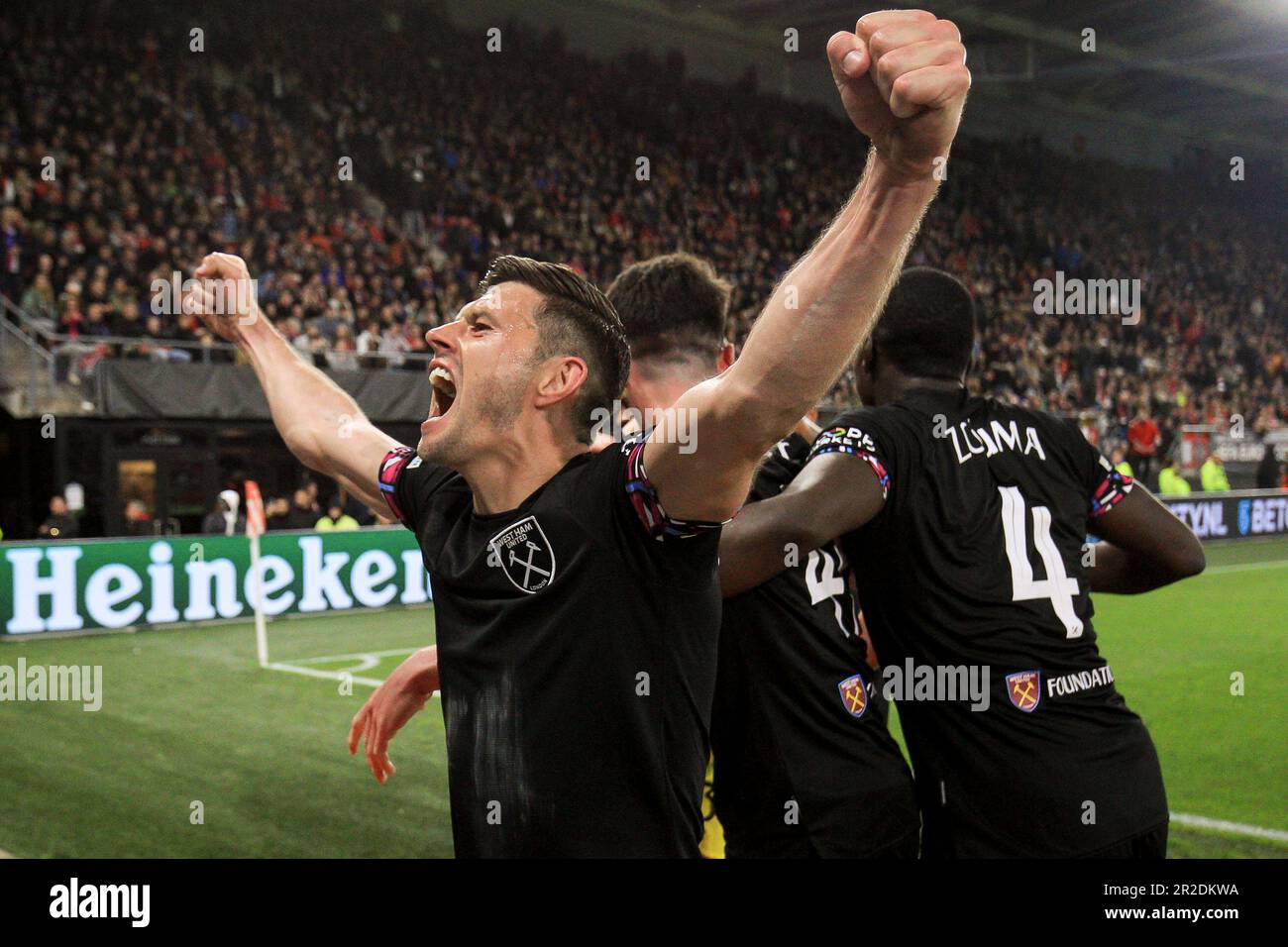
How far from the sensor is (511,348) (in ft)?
7.87

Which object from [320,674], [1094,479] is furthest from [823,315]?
[320,674]

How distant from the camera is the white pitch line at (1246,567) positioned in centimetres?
1781

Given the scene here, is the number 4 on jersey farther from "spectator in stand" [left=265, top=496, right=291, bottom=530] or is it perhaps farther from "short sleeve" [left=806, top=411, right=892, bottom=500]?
"spectator in stand" [left=265, top=496, right=291, bottom=530]

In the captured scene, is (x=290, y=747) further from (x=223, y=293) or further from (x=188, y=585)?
(x=223, y=293)

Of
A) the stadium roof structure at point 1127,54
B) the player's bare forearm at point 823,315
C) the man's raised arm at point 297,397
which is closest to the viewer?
the player's bare forearm at point 823,315

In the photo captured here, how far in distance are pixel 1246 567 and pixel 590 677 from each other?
1862 centimetres

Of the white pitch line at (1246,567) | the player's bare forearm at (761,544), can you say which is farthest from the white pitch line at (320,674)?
the white pitch line at (1246,567)

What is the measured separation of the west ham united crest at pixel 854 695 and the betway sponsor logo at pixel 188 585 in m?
8.28

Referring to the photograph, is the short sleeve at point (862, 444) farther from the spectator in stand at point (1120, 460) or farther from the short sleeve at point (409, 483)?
the spectator in stand at point (1120, 460)

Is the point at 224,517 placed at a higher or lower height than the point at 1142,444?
lower

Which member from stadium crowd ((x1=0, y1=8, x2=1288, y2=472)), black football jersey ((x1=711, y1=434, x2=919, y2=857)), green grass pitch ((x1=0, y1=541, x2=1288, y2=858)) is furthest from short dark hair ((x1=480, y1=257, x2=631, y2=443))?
stadium crowd ((x1=0, y1=8, x2=1288, y2=472))

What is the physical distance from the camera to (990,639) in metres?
2.95

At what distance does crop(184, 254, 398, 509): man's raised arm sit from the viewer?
3.11 meters
